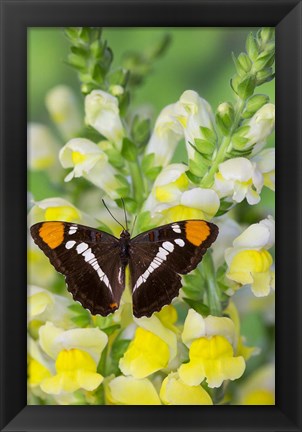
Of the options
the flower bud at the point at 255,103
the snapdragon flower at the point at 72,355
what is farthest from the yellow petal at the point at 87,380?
the flower bud at the point at 255,103

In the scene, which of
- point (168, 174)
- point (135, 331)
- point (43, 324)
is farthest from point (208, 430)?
point (168, 174)

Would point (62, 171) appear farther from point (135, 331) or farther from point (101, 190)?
point (135, 331)

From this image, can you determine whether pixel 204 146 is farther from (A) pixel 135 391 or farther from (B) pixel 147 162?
(A) pixel 135 391

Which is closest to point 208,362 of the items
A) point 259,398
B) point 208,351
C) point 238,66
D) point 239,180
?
point 208,351

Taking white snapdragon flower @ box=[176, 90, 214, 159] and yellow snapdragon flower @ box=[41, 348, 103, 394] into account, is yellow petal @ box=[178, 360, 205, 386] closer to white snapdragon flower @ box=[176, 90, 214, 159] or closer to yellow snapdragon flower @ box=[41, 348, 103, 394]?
yellow snapdragon flower @ box=[41, 348, 103, 394]

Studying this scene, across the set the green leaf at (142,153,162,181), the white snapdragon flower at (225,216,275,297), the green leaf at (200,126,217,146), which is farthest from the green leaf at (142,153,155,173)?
the white snapdragon flower at (225,216,275,297)

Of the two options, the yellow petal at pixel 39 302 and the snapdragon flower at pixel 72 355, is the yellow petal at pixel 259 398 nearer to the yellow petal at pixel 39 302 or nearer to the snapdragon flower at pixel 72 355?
the snapdragon flower at pixel 72 355

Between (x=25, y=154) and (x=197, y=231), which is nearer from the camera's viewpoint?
(x=197, y=231)
